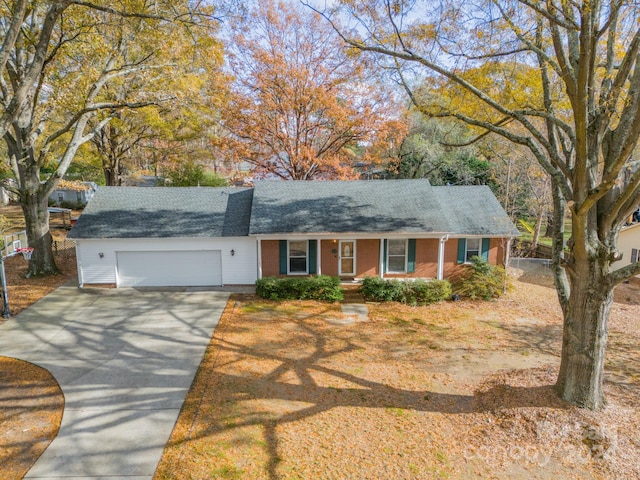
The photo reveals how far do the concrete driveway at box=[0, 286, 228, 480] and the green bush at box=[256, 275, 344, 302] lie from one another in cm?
165

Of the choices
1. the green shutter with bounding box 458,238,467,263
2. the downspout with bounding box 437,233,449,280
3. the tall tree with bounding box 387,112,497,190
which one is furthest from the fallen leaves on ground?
the tall tree with bounding box 387,112,497,190

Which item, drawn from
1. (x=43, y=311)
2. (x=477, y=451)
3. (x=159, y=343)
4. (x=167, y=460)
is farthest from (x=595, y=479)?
(x=43, y=311)

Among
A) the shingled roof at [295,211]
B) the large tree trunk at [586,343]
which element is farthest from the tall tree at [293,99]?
the large tree trunk at [586,343]

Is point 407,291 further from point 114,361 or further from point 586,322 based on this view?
point 114,361

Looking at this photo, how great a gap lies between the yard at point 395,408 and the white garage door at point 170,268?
4629mm

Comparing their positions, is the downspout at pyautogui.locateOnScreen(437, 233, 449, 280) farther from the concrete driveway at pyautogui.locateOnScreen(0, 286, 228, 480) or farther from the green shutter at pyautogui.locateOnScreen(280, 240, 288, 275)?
the concrete driveway at pyautogui.locateOnScreen(0, 286, 228, 480)

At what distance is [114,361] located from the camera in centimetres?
929

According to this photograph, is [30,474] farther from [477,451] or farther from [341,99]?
[341,99]

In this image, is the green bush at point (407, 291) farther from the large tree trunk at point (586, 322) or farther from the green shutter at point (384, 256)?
the large tree trunk at point (586, 322)

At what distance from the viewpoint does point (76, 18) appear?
42.3 ft

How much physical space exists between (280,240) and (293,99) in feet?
31.4

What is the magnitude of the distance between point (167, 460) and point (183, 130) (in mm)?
21978

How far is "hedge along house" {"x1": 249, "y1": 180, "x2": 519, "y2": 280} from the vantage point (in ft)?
49.8

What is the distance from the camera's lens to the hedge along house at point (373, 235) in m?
15.2
